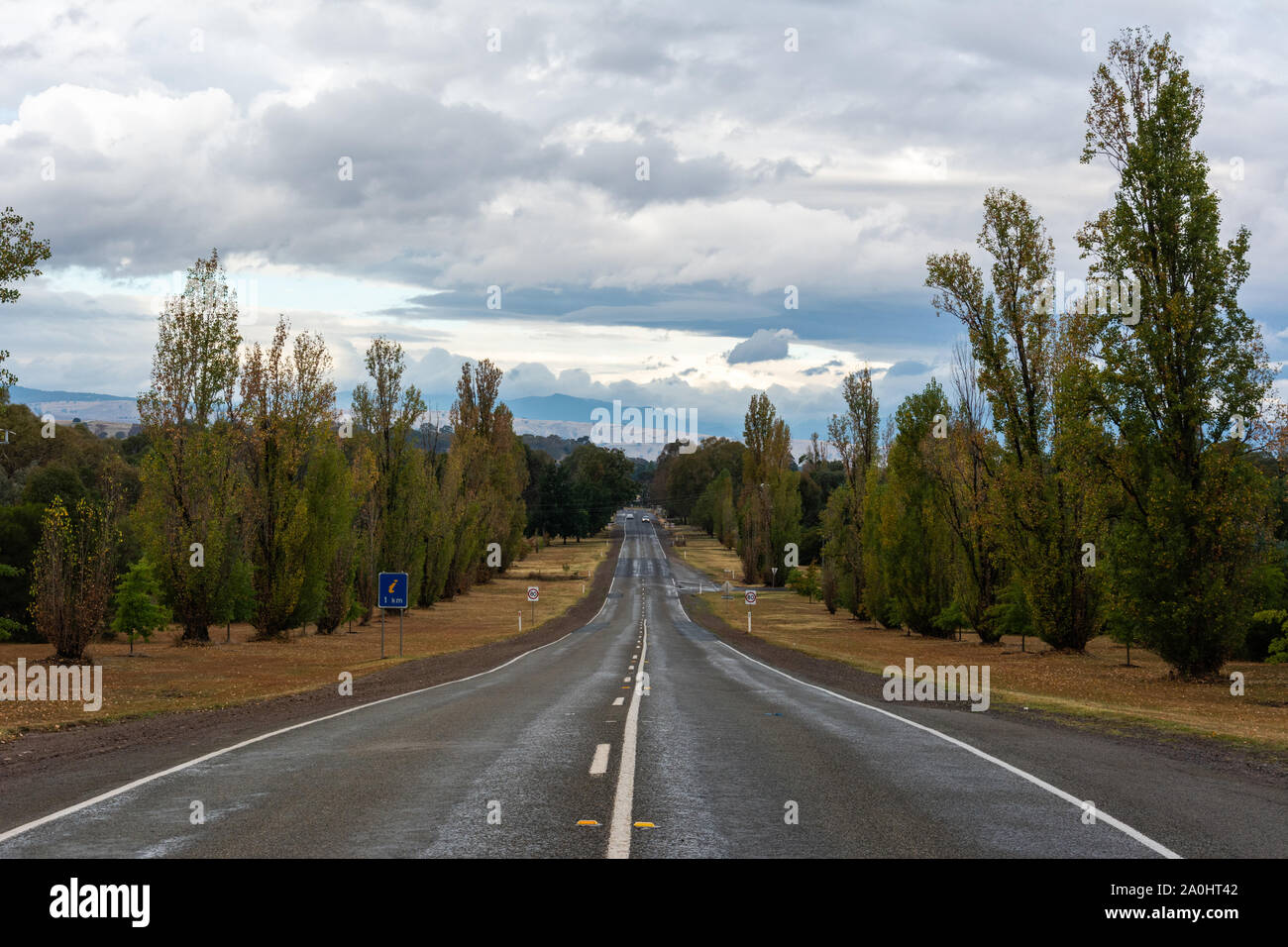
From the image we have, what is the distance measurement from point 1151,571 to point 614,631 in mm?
30498

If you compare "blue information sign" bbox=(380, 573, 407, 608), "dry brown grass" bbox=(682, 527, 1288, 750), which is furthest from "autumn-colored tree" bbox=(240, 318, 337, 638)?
"dry brown grass" bbox=(682, 527, 1288, 750)

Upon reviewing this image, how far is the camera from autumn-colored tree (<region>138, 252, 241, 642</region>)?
125ft

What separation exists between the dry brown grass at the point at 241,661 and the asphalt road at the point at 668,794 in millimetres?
5750

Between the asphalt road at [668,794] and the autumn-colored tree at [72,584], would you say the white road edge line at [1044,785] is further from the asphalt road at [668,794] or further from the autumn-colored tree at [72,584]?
the autumn-colored tree at [72,584]

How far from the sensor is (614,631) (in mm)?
52938

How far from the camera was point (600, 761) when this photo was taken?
35.2 ft

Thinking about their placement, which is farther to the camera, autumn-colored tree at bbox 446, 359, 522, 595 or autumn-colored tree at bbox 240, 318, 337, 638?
autumn-colored tree at bbox 446, 359, 522, 595

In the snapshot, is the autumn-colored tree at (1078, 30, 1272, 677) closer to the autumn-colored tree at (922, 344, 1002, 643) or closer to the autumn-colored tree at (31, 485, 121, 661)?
the autumn-colored tree at (922, 344, 1002, 643)

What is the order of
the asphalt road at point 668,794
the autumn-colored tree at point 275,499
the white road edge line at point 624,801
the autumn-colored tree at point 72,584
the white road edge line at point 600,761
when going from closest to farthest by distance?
1. the white road edge line at point 624,801
2. the asphalt road at point 668,794
3. the white road edge line at point 600,761
4. the autumn-colored tree at point 72,584
5. the autumn-colored tree at point 275,499

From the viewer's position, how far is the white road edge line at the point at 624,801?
22.8 feet

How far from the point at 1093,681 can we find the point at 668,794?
23406 millimetres

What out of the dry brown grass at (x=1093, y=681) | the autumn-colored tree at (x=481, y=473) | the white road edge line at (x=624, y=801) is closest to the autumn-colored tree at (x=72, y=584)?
the white road edge line at (x=624, y=801)

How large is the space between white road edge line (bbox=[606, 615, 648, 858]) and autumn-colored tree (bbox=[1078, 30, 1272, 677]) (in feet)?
Result: 64.2
